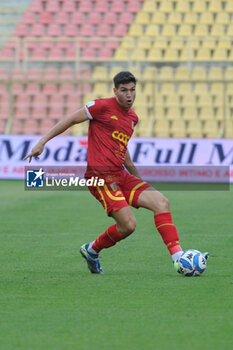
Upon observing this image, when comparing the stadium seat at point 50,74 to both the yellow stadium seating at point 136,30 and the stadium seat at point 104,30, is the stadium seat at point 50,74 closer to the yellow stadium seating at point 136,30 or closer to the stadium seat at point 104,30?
the stadium seat at point 104,30

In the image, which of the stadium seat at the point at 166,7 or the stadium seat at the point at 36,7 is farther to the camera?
the stadium seat at the point at 36,7

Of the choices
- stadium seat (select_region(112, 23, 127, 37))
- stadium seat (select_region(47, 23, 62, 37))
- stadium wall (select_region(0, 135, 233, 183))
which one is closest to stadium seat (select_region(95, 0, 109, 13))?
stadium seat (select_region(112, 23, 127, 37))

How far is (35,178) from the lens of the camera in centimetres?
760

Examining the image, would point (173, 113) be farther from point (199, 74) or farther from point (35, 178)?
point (35, 178)

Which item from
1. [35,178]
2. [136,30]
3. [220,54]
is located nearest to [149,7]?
[136,30]

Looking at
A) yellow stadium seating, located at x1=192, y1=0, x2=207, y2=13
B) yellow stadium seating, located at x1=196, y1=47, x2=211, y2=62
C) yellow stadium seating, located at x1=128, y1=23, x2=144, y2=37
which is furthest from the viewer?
yellow stadium seating, located at x1=128, y1=23, x2=144, y2=37

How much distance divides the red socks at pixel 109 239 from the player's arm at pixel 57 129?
1048 millimetres

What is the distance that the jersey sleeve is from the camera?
6758 mm

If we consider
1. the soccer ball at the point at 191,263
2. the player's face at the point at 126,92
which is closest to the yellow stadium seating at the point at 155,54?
the player's face at the point at 126,92

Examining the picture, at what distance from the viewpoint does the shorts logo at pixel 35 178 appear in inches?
298

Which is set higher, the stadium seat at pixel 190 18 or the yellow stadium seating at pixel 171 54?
the stadium seat at pixel 190 18

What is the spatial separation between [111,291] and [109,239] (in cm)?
100

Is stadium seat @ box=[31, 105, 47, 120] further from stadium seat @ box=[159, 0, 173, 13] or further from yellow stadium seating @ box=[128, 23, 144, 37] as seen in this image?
stadium seat @ box=[159, 0, 173, 13]

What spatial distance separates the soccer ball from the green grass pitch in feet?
0.26
